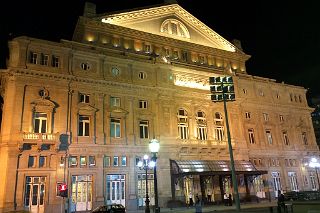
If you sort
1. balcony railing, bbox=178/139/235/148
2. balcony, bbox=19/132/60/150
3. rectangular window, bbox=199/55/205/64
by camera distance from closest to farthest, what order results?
1. balcony, bbox=19/132/60/150
2. balcony railing, bbox=178/139/235/148
3. rectangular window, bbox=199/55/205/64

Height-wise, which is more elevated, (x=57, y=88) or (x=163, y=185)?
(x=57, y=88)

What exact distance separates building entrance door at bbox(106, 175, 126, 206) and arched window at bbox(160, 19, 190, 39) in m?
24.5

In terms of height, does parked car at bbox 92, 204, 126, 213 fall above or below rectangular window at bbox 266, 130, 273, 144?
below

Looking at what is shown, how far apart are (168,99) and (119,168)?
11876 millimetres

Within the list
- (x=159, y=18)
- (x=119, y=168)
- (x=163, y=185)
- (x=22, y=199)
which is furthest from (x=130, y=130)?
(x=159, y=18)

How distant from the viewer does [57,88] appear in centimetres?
3506

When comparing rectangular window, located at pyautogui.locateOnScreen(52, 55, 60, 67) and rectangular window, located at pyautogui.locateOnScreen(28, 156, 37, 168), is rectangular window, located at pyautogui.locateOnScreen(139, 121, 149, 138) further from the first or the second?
rectangular window, located at pyautogui.locateOnScreen(28, 156, 37, 168)

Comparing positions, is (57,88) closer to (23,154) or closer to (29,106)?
(29,106)

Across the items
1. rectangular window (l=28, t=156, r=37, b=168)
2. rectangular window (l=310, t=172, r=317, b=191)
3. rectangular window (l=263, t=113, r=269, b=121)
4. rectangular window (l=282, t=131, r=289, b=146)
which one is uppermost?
rectangular window (l=263, t=113, r=269, b=121)

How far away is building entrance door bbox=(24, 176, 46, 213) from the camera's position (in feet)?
100

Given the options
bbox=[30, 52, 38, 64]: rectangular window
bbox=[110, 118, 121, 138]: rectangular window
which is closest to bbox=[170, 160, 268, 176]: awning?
bbox=[110, 118, 121, 138]: rectangular window

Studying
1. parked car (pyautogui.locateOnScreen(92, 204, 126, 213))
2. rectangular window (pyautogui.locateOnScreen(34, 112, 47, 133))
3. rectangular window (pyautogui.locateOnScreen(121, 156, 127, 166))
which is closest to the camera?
parked car (pyautogui.locateOnScreen(92, 204, 126, 213))

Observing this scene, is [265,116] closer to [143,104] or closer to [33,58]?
[143,104]

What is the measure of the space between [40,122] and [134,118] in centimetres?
1158
